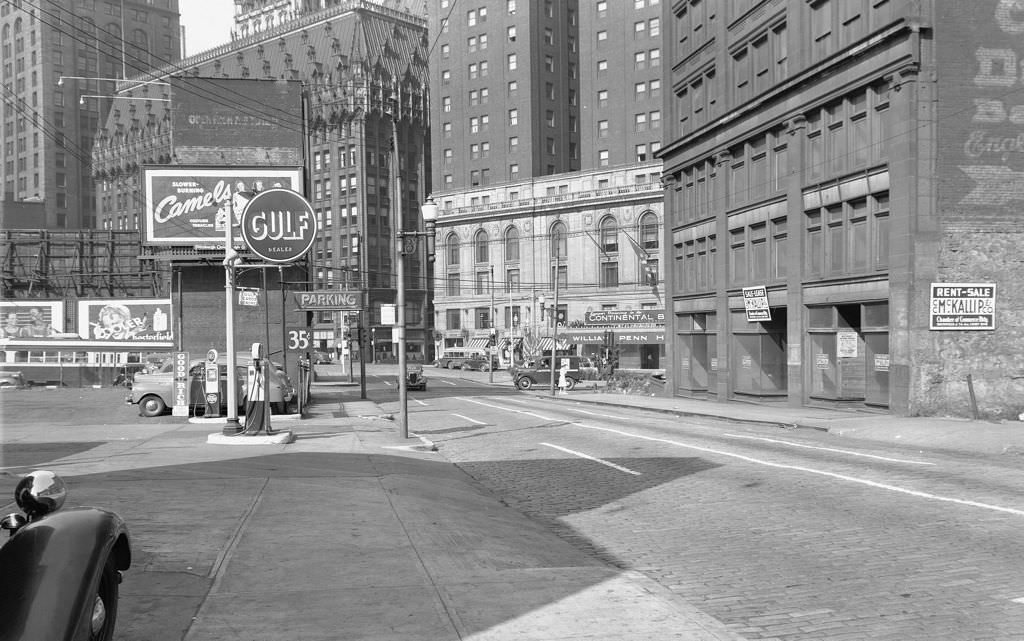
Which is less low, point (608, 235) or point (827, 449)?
point (608, 235)

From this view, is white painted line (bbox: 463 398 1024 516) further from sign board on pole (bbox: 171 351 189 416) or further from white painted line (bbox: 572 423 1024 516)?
sign board on pole (bbox: 171 351 189 416)

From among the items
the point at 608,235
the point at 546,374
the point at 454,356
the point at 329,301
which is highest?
the point at 608,235

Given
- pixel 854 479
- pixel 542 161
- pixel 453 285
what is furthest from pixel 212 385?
pixel 542 161

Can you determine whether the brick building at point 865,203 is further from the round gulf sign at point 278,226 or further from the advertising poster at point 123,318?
the advertising poster at point 123,318

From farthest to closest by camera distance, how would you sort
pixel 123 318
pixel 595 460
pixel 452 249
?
pixel 452 249
pixel 123 318
pixel 595 460

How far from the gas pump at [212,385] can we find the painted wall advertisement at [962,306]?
65.0 feet

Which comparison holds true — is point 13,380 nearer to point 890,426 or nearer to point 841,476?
point 890,426

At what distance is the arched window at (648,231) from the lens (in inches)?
3194

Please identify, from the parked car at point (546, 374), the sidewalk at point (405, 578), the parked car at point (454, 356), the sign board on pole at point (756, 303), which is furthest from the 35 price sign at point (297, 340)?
the parked car at point (454, 356)

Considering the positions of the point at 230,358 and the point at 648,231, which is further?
the point at 648,231

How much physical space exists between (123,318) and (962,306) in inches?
2289

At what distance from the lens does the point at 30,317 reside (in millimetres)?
66062

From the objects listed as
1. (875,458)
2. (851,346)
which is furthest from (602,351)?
(875,458)

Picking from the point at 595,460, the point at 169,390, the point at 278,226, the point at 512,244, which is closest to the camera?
the point at 595,460
